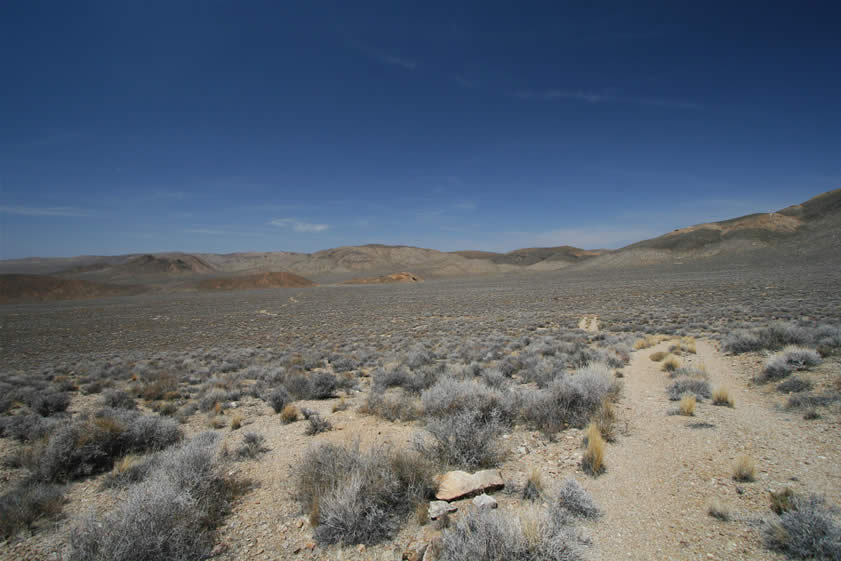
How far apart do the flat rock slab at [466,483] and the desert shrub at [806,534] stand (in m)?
2.29

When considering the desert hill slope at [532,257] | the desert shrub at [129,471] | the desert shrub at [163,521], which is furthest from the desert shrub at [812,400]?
the desert hill slope at [532,257]

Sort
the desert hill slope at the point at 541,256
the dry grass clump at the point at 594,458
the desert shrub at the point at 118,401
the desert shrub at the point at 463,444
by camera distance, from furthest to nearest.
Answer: the desert hill slope at the point at 541,256, the desert shrub at the point at 118,401, the desert shrub at the point at 463,444, the dry grass clump at the point at 594,458

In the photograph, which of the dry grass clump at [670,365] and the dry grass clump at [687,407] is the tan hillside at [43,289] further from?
the dry grass clump at [687,407]

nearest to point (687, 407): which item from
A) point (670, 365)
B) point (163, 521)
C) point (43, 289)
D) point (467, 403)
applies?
point (670, 365)

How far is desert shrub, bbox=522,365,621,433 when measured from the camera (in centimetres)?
561

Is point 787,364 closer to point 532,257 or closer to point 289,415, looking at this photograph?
point 289,415

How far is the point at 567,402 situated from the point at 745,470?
2.39 metres

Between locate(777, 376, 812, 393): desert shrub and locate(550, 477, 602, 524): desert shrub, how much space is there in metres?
5.46

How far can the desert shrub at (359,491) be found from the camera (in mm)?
3312

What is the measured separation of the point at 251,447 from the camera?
5254 millimetres

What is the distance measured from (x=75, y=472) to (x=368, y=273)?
422 feet

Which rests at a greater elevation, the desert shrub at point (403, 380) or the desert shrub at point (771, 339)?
the desert shrub at point (771, 339)

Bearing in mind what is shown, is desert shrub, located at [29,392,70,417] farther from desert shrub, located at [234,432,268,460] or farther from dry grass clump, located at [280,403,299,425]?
desert shrub, located at [234,432,268,460]

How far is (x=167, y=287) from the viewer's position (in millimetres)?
93875
